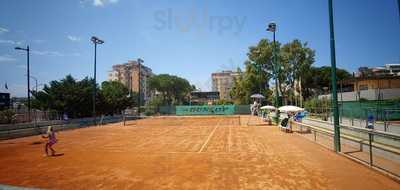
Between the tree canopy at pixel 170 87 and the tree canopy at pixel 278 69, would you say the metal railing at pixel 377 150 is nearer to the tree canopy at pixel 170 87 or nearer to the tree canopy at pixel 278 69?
the tree canopy at pixel 278 69

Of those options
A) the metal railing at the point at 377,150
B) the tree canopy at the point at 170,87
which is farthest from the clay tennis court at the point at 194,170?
the tree canopy at the point at 170,87

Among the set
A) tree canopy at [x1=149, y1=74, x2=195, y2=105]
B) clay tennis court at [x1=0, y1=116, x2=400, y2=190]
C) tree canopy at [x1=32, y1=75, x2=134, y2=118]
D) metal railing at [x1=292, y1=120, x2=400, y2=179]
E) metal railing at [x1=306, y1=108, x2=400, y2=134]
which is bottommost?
clay tennis court at [x1=0, y1=116, x2=400, y2=190]

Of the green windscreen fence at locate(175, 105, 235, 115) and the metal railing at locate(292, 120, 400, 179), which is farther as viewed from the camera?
the green windscreen fence at locate(175, 105, 235, 115)

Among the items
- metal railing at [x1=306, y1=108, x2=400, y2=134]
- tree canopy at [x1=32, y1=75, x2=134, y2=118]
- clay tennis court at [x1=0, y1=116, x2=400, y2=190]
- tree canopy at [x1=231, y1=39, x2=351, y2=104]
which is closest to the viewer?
clay tennis court at [x1=0, y1=116, x2=400, y2=190]

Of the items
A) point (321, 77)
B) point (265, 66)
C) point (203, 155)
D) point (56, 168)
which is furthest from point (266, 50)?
point (56, 168)

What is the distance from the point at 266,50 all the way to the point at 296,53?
599cm

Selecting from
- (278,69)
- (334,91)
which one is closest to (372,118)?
(334,91)

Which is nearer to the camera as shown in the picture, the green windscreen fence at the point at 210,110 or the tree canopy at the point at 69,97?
the tree canopy at the point at 69,97

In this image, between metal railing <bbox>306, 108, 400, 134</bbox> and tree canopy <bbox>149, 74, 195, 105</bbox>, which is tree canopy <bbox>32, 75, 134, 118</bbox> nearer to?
metal railing <bbox>306, 108, 400, 134</bbox>

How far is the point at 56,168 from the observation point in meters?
10.4

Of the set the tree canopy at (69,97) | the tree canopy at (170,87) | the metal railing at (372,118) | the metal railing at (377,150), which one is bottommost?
the metal railing at (377,150)

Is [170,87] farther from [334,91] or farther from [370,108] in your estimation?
[334,91]

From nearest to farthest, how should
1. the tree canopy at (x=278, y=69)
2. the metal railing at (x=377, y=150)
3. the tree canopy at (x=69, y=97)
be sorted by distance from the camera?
→ the metal railing at (x=377, y=150) → the tree canopy at (x=69, y=97) → the tree canopy at (x=278, y=69)

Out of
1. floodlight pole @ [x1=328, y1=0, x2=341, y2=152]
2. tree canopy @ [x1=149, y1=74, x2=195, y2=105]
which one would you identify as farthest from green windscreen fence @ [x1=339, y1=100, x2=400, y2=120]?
tree canopy @ [x1=149, y1=74, x2=195, y2=105]
